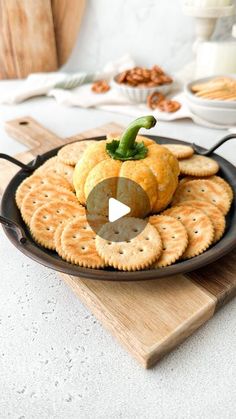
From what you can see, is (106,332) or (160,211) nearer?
(106,332)

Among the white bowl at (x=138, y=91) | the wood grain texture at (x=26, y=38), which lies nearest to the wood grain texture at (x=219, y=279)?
the white bowl at (x=138, y=91)

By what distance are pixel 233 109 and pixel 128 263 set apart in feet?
2.51

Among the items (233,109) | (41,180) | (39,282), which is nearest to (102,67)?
(233,109)

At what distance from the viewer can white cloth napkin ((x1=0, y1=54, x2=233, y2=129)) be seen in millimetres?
1428

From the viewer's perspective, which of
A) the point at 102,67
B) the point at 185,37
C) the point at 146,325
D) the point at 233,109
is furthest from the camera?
the point at 102,67

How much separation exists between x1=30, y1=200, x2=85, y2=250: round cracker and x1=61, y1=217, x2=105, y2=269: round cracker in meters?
0.03

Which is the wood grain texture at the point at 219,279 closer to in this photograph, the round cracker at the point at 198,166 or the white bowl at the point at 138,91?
the round cracker at the point at 198,166

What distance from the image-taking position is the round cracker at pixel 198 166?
83cm

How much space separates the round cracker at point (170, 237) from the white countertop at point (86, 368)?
0.12 metres

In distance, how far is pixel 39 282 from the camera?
0.72m

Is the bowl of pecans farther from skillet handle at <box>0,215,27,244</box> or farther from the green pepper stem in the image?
skillet handle at <box>0,215,27,244</box>

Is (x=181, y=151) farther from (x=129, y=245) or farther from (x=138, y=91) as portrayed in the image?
(x=138, y=91)

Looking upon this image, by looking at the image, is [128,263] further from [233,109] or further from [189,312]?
[233,109]

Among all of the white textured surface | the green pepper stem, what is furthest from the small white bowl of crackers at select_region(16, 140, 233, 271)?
the white textured surface
